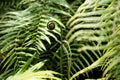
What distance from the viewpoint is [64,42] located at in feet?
4.91

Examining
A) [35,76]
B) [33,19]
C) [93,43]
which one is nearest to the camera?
[35,76]

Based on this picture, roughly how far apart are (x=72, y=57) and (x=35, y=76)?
540 mm

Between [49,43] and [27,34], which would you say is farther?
[27,34]

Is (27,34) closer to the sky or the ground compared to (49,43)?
closer to the sky

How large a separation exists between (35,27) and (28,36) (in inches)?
3.0

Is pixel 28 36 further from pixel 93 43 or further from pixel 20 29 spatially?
pixel 93 43

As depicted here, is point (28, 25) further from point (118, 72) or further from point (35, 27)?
point (118, 72)

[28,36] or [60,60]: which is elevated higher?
[28,36]

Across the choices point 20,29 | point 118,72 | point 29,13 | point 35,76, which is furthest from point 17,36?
point 118,72

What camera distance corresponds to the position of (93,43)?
141 cm

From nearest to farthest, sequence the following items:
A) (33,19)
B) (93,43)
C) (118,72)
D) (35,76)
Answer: (118,72), (35,76), (93,43), (33,19)

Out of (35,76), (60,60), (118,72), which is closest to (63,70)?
(60,60)

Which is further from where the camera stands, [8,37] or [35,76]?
[8,37]

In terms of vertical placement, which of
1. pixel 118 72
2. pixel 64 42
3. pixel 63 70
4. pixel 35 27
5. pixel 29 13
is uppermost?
pixel 29 13
